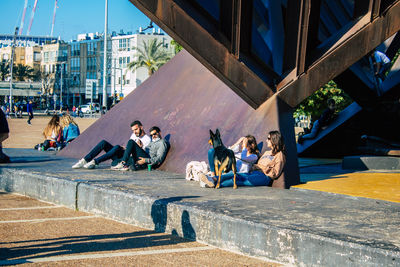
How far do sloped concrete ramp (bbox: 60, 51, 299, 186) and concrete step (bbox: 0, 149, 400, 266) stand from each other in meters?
1.08

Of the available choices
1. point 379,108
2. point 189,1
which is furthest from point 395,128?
point 189,1

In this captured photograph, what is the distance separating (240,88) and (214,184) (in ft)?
6.63

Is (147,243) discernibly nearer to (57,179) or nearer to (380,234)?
→ (380,234)

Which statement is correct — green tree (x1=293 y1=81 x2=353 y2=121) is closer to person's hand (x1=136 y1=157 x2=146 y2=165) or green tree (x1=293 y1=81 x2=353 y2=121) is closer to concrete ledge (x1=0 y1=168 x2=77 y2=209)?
person's hand (x1=136 y1=157 x2=146 y2=165)

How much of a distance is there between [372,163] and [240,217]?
7682mm

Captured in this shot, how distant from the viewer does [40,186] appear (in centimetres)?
966

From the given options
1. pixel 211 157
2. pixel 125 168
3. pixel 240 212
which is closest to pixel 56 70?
pixel 125 168

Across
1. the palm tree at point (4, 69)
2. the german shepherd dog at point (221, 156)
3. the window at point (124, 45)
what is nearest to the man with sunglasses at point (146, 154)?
the german shepherd dog at point (221, 156)

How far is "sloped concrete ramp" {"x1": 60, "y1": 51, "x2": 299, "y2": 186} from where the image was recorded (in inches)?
393

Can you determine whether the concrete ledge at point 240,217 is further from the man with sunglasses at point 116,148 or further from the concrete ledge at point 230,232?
the man with sunglasses at point 116,148

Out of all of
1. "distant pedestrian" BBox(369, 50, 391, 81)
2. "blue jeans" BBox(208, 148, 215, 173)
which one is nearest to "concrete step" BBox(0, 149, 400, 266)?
"blue jeans" BBox(208, 148, 215, 173)

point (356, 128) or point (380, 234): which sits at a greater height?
point (356, 128)

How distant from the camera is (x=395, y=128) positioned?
49.4 feet

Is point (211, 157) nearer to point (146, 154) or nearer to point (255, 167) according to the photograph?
point (255, 167)
